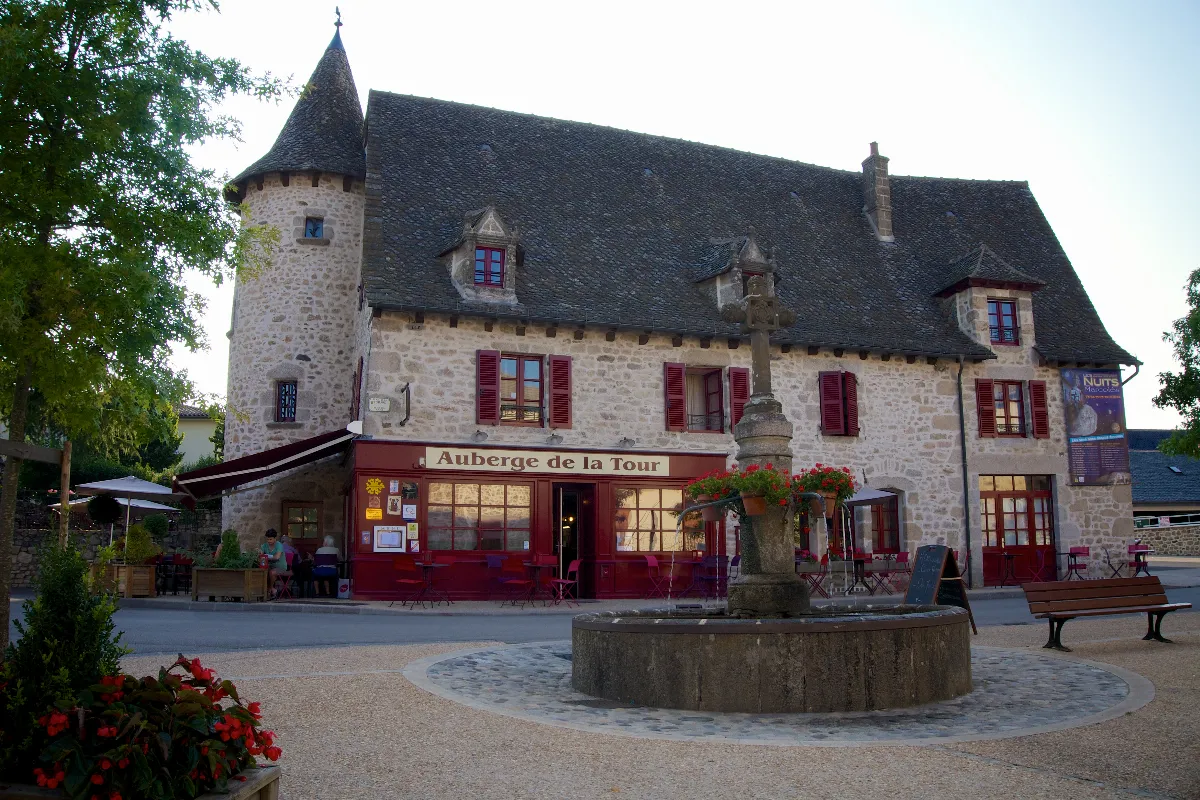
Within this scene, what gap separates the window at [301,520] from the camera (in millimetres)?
20453

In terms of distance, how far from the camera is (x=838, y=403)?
2123 cm

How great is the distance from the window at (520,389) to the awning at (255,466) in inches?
112

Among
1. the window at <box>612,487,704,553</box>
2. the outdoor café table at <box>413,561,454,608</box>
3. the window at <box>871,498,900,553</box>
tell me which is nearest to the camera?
the outdoor café table at <box>413,561,454,608</box>

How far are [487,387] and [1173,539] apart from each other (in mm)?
28782

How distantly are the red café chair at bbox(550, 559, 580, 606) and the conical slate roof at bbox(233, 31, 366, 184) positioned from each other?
979 cm

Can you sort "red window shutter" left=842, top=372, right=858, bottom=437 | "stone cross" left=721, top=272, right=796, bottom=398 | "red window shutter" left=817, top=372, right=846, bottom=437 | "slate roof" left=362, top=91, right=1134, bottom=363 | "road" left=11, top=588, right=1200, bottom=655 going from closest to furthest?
"stone cross" left=721, top=272, right=796, bottom=398 → "road" left=11, top=588, right=1200, bottom=655 → "slate roof" left=362, top=91, right=1134, bottom=363 → "red window shutter" left=817, top=372, right=846, bottom=437 → "red window shutter" left=842, top=372, right=858, bottom=437

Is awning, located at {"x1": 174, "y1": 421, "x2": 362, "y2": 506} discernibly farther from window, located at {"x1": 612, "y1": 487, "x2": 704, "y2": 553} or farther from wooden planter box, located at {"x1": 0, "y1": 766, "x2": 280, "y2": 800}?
wooden planter box, located at {"x1": 0, "y1": 766, "x2": 280, "y2": 800}

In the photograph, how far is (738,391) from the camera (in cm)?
2048

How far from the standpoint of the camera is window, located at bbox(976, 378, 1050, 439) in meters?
22.3

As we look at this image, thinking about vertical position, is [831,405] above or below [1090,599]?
above

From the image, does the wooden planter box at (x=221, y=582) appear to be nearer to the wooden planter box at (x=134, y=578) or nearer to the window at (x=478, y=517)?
the wooden planter box at (x=134, y=578)

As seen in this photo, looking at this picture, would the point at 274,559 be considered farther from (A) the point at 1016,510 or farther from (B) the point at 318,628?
(A) the point at 1016,510

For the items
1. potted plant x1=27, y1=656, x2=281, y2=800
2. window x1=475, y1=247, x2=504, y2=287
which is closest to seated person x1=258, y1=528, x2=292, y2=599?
window x1=475, y1=247, x2=504, y2=287

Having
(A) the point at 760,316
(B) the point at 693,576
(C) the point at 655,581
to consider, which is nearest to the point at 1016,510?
(B) the point at 693,576
